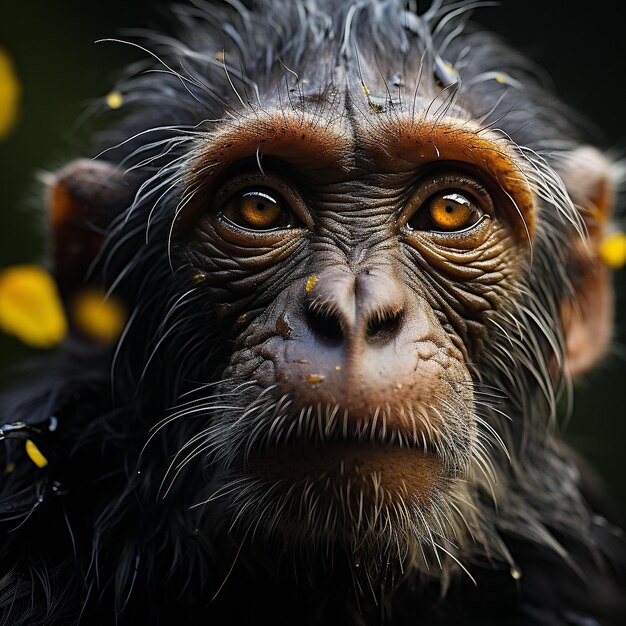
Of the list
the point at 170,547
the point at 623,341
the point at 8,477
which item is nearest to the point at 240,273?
the point at 170,547

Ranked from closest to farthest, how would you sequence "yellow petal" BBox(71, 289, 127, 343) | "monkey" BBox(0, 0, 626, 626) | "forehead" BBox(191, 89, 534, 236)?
"monkey" BBox(0, 0, 626, 626) < "forehead" BBox(191, 89, 534, 236) < "yellow petal" BBox(71, 289, 127, 343)

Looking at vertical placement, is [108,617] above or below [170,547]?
below

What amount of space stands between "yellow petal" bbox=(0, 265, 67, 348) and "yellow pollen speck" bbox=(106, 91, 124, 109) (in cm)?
89

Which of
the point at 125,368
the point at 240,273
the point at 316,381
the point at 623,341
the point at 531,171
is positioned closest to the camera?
the point at 316,381

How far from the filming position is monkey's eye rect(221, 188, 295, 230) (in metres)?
2.49

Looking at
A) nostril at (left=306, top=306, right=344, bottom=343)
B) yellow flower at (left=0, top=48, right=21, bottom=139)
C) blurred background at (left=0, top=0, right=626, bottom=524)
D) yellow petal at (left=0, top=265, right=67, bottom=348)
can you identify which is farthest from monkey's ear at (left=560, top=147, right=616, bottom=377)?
yellow flower at (left=0, top=48, right=21, bottom=139)

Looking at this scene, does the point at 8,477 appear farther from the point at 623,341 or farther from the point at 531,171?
the point at 623,341

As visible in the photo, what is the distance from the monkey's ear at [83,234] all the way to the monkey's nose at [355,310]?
106 cm

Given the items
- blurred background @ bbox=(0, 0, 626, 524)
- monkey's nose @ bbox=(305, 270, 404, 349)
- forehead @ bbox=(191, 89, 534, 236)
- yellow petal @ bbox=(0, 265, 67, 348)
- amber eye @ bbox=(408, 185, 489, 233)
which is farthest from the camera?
blurred background @ bbox=(0, 0, 626, 524)

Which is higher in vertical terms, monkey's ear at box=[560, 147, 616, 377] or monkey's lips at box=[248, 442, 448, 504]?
monkey's ear at box=[560, 147, 616, 377]

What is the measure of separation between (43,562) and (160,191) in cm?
121

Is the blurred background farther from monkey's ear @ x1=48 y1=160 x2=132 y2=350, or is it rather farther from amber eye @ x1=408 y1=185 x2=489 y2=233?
amber eye @ x1=408 y1=185 x2=489 y2=233

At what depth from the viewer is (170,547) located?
8.59 feet

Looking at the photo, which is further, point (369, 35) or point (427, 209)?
point (369, 35)
